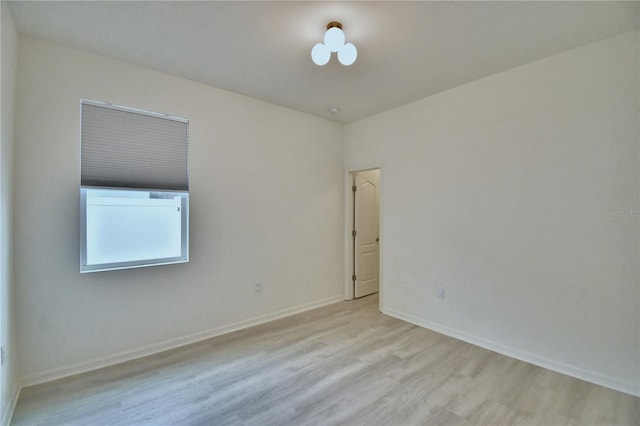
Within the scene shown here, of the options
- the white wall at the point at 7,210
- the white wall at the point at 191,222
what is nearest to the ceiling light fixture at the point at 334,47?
the white wall at the point at 191,222

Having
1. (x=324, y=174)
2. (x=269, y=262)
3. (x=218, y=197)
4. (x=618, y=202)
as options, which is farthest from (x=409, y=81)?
(x=269, y=262)

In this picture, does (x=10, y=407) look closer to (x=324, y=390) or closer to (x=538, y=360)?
(x=324, y=390)

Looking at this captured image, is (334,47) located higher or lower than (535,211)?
higher

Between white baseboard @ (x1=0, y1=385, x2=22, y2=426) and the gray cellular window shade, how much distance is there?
5.45ft

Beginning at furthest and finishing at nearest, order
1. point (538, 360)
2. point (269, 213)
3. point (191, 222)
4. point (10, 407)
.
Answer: point (269, 213)
point (191, 222)
point (538, 360)
point (10, 407)

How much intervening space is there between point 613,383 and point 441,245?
1753 mm

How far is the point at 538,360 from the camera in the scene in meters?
2.69

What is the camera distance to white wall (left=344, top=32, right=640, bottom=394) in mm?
2316

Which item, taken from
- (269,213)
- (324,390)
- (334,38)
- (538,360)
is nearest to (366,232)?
(269,213)

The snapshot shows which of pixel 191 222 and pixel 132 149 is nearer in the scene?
pixel 132 149

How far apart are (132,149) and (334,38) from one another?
7.07ft

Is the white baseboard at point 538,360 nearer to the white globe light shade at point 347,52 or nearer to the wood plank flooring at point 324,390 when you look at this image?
the wood plank flooring at point 324,390

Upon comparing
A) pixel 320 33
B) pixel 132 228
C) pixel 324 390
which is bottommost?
pixel 324 390

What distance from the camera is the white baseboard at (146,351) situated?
2404mm
